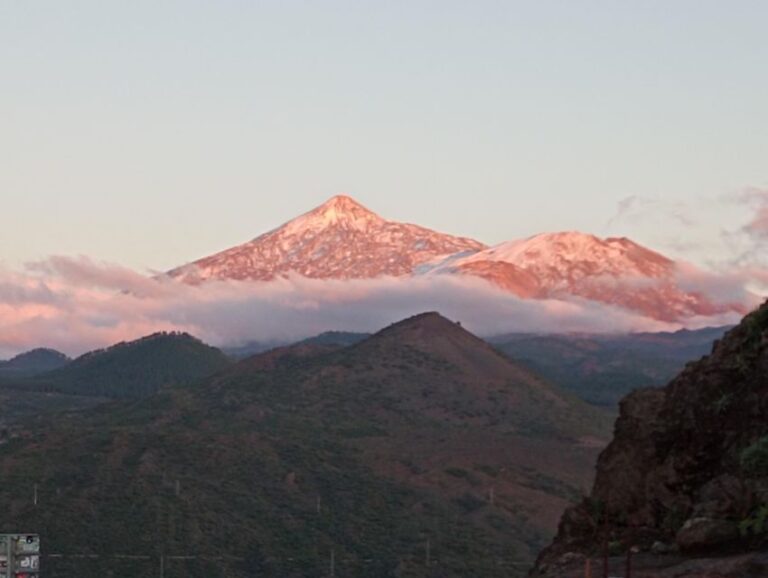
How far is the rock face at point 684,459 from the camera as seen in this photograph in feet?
146

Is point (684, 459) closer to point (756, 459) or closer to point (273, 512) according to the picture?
point (756, 459)

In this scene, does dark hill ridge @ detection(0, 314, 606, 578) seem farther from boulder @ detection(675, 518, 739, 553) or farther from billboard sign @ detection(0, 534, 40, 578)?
boulder @ detection(675, 518, 739, 553)

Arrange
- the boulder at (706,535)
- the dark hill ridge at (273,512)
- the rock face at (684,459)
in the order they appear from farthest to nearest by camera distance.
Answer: the dark hill ridge at (273,512)
the rock face at (684,459)
the boulder at (706,535)

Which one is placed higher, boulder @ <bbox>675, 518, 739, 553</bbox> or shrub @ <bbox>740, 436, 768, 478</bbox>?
shrub @ <bbox>740, 436, 768, 478</bbox>

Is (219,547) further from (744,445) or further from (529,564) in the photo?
(744,445)

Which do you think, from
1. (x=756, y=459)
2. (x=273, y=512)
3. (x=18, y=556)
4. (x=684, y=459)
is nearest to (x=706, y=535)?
(x=756, y=459)

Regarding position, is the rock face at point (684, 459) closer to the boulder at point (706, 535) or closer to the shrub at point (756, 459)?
the shrub at point (756, 459)

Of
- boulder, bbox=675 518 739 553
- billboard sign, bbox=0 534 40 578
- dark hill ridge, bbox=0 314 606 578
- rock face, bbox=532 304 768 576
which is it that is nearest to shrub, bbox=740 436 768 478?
rock face, bbox=532 304 768 576

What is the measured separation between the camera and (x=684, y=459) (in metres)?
48.6

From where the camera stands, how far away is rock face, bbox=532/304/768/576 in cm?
4449

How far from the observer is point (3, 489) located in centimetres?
17788

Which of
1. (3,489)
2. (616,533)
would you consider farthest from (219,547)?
(616,533)

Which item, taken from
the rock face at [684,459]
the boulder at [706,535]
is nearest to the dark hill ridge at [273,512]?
the rock face at [684,459]

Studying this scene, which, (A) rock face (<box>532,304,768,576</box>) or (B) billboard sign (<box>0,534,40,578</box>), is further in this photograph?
(B) billboard sign (<box>0,534,40,578</box>)
